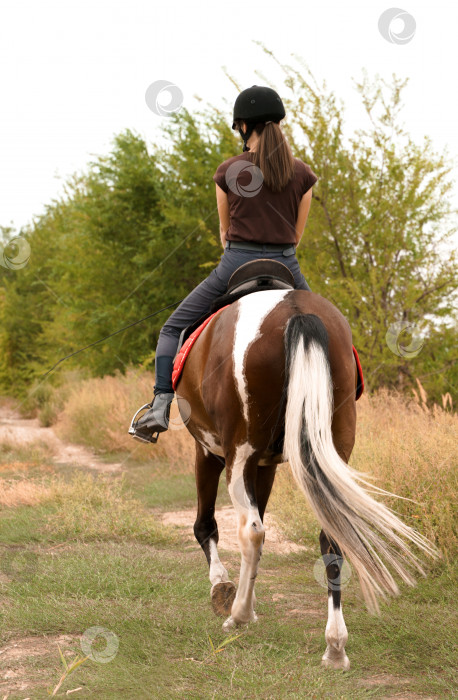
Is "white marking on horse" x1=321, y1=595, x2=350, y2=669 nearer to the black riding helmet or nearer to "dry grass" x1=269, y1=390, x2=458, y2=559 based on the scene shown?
"dry grass" x1=269, y1=390, x2=458, y2=559

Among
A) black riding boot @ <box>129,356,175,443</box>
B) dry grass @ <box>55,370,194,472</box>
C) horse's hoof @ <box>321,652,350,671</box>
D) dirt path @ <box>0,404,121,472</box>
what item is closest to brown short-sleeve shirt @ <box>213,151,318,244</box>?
black riding boot @ <box>129,356,175,443</box>

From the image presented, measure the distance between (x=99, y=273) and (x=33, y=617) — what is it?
52.1ft

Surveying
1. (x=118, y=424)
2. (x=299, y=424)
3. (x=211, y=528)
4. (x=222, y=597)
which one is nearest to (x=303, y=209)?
(x=299, y=424)

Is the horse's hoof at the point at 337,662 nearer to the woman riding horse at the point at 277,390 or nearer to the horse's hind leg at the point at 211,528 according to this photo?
the woman riding horse at the point at 277,390

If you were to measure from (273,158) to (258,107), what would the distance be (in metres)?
0.36

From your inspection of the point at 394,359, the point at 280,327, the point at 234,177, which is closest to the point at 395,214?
the point at 394,359

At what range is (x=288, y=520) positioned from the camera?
6938mm

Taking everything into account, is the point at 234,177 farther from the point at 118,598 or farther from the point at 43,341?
the point at 43,341

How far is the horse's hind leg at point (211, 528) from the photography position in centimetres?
451

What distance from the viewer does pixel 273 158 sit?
4.15 meters

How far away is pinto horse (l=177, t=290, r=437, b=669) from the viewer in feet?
10.8

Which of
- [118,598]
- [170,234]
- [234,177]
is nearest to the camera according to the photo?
[234,177]

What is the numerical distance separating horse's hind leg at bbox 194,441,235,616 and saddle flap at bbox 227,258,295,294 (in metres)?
1.20

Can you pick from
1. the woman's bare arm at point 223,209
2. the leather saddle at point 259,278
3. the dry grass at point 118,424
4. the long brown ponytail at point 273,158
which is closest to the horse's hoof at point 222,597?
the leather saddle at point 259,278
